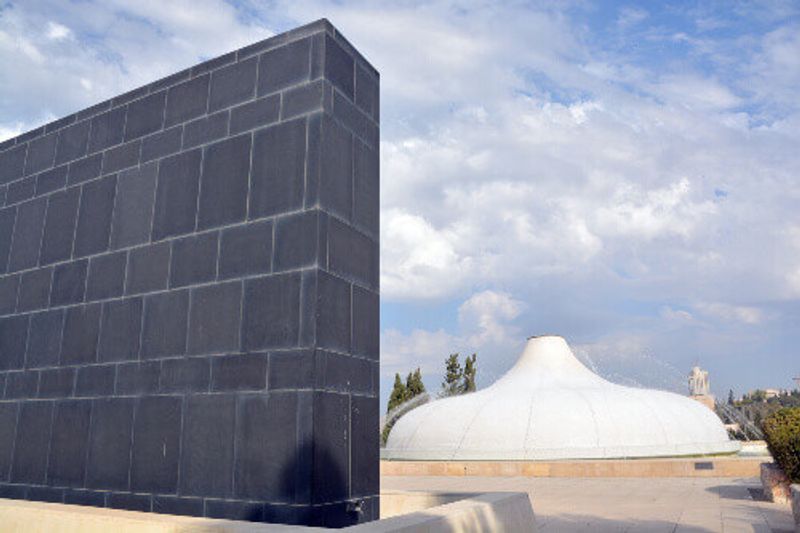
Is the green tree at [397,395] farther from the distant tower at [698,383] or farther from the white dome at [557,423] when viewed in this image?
the distant tower at [698,383]

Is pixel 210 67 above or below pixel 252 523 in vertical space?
above

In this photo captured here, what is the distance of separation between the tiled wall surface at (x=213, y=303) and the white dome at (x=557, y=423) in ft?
60.7

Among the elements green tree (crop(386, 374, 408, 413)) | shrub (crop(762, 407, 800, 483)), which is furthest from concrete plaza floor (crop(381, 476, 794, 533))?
green tree (crop(386, 374, 408, 413))

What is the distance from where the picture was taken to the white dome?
72.9ft

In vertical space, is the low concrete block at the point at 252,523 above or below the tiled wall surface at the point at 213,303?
below

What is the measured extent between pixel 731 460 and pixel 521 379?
11.8 metres

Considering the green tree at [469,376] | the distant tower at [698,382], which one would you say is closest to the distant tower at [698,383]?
the distant tower at [698,382]

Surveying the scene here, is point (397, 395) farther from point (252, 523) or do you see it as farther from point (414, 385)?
point (252, 523)

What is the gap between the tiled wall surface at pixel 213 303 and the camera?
4738mm

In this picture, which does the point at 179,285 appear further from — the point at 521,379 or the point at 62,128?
the point at 521,379

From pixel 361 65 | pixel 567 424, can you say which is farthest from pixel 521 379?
pixel 361 65

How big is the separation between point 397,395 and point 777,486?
88.3ft

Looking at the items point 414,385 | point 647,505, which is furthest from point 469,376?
point 647,505

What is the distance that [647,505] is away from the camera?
10203 millimetres
